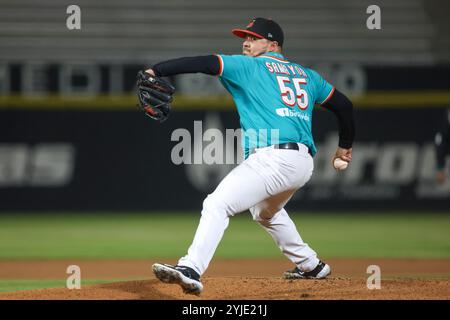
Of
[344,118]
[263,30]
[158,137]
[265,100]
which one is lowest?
[158,137]

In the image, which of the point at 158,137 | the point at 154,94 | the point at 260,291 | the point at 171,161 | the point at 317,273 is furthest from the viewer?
the point at 158,137

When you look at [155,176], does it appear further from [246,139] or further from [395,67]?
[246,139]

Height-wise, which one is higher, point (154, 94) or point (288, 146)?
point (154, 94)

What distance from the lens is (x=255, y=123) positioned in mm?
4762

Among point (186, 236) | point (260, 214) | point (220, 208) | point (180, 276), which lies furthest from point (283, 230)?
point (186, 236)

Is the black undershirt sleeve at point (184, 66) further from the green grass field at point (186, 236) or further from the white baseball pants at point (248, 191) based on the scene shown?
the green grass field at point (186, 236)

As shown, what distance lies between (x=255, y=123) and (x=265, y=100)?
15 cm

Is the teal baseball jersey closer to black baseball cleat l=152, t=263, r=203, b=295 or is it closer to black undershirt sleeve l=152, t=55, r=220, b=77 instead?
black undershirt sleeve l=152, t=55, r=220, b=77

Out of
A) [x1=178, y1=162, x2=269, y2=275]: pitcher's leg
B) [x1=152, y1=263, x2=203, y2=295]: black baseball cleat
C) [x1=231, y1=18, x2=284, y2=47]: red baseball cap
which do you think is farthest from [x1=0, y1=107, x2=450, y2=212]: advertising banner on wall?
[x1=152, y1=263, x2=203, y2=295]: black baseball cleat

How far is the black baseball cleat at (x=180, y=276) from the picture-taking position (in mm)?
4309

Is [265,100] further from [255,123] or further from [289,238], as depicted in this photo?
[289,238]

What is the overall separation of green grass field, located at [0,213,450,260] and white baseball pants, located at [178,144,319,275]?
11.6ft

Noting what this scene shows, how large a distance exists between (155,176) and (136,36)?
124 inches
